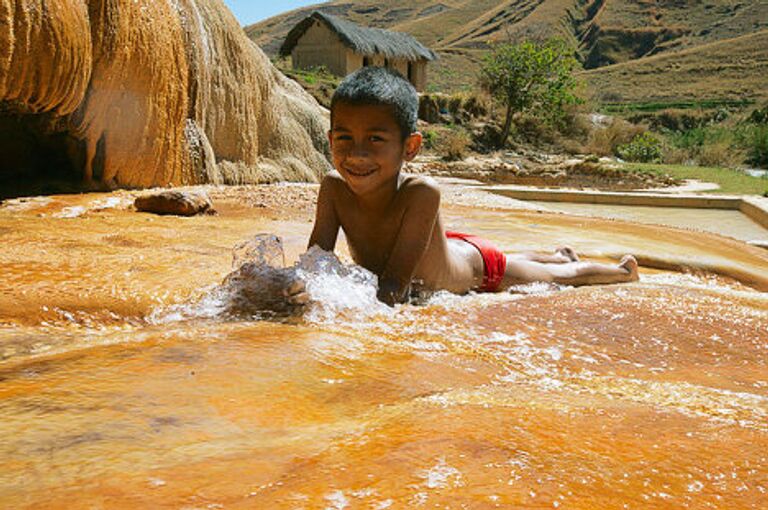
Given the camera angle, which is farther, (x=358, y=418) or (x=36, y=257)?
(x=36, y=257)

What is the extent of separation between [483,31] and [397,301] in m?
72.1

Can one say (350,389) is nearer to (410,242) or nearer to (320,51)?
(410,242)

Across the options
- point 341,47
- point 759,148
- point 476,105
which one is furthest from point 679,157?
point 341,47

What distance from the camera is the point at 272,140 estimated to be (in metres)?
9.46

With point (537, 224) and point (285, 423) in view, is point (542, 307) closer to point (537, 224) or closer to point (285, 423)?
point (285, 423)

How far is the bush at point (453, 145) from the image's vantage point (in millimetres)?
20719

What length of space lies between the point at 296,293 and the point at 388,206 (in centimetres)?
68

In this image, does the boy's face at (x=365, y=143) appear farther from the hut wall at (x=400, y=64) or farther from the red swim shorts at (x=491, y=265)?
the hut wall at (x=400, y=64)

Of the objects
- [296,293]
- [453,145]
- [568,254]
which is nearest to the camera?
[296,293]

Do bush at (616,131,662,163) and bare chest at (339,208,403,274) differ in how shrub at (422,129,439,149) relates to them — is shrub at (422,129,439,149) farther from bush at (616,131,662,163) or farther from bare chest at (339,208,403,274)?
bare chest at (339,208,403,274)

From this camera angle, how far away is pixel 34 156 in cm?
590

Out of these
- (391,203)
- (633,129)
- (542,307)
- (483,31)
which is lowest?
(542,307)

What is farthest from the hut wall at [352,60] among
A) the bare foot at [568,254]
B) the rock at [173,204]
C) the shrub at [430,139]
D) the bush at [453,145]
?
the bare foot at [568,254]

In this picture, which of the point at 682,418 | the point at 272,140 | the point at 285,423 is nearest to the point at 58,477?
the point at 285,423
